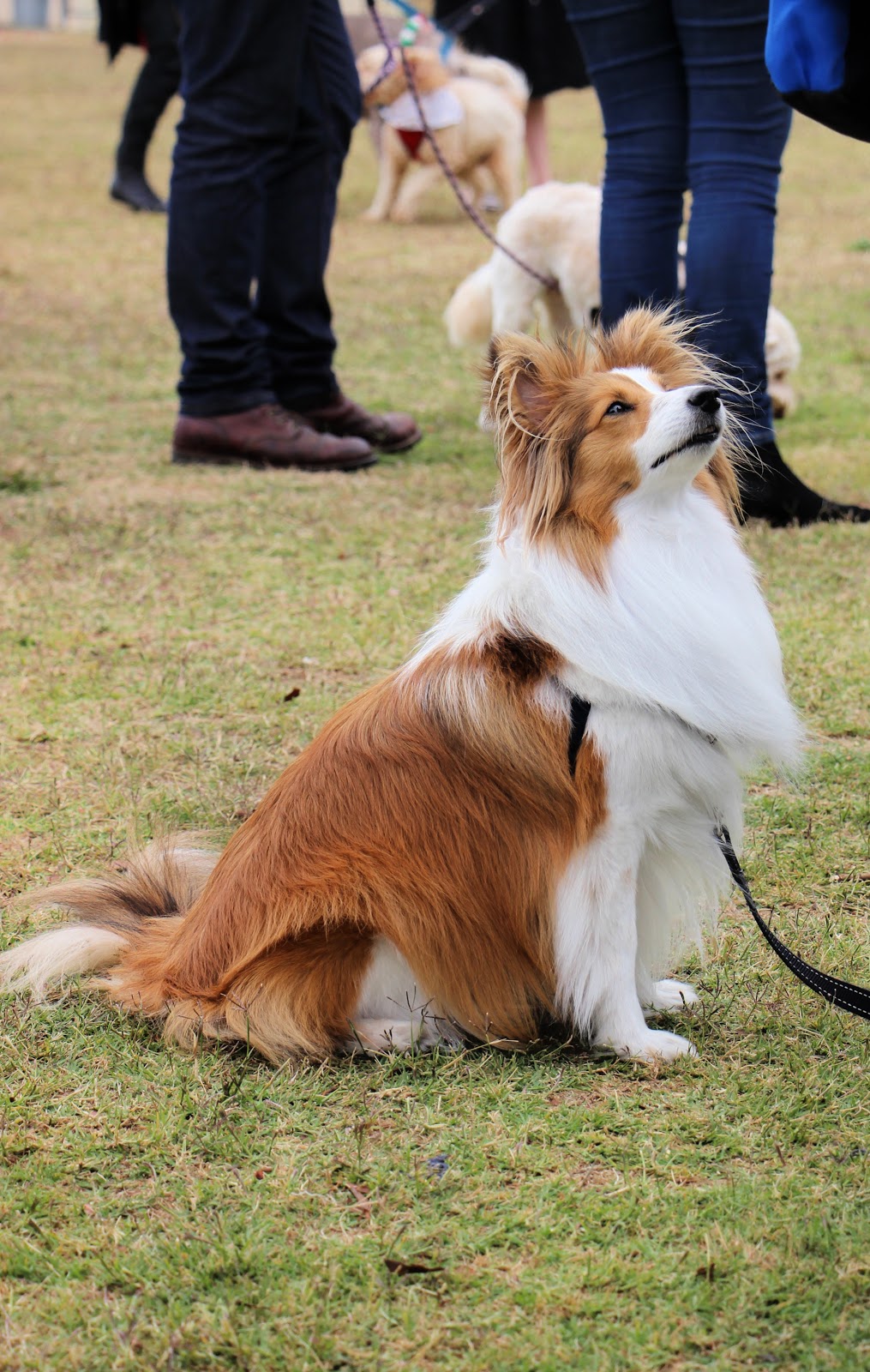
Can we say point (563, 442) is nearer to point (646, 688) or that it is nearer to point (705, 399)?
point (705, 399)

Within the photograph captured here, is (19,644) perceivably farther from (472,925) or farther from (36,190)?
(36,190)

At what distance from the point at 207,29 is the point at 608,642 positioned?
328 centimetres

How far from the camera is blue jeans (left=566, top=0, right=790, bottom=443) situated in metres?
3.96

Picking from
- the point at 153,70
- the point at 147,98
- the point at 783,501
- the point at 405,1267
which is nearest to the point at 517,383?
the point at 405,1267

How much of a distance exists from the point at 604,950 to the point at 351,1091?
1.46ft

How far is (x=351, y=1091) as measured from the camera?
7.15 ft

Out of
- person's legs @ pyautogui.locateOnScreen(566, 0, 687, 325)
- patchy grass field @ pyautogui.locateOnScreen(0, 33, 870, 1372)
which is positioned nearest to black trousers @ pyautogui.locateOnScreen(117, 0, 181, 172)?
patchy grass field @ pyautogui.locateOnScreen(0, 33, 870, 1372)

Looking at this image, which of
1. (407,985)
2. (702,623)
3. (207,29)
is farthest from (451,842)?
(207,29)

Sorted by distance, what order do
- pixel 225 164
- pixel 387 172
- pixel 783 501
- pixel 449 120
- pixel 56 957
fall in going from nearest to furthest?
pixel 56 957
pixel 783 501
pixel 225 164
pixel 449 120
pixel 387 172

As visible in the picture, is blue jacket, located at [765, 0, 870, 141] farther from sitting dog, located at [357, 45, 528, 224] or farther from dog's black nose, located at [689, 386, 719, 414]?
sitting dog, located at [357, 45, 528, 224]

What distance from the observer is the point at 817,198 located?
11.6 metres

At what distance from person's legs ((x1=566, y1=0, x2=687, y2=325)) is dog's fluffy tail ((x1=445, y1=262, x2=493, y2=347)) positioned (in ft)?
6.95

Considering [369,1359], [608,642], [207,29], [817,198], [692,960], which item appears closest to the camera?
[369,1359]

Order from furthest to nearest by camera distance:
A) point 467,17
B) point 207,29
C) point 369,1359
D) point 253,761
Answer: point 467,17, point 207,29, point 253,761, point 369,1359
